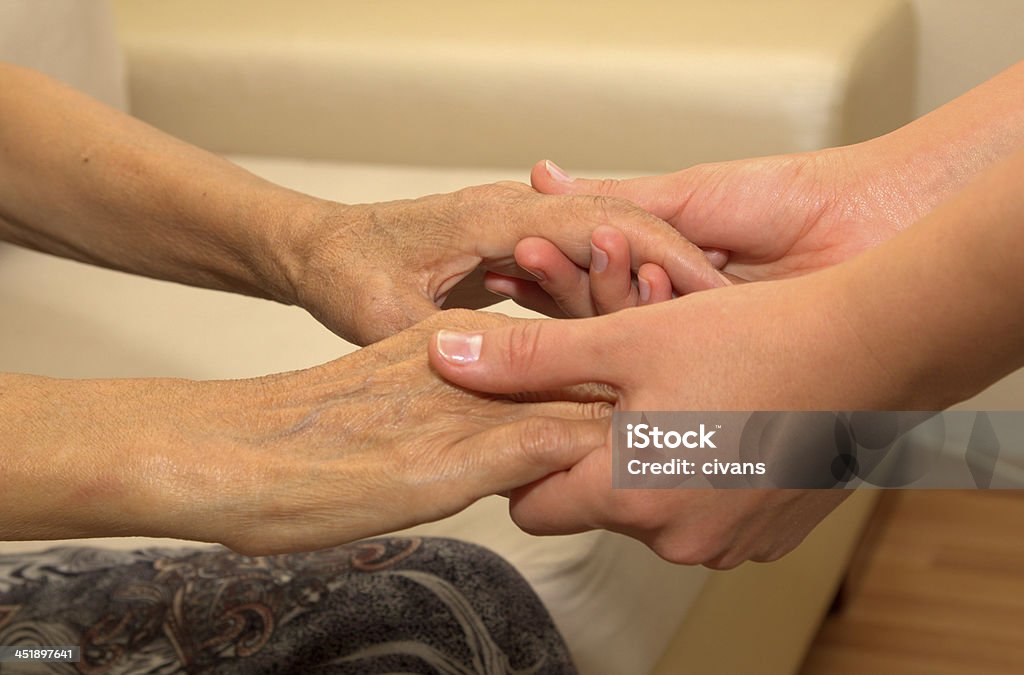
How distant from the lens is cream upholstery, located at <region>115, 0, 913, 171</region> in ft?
5.48

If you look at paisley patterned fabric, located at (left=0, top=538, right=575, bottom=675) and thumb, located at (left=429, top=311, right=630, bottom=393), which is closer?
thumb, located at (left=429, top=311, right=630, bottom=393)

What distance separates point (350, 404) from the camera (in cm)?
95

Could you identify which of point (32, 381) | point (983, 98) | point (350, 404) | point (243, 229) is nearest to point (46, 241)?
point (243, 229)

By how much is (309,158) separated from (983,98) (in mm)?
1153

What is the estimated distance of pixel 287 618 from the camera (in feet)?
3.57

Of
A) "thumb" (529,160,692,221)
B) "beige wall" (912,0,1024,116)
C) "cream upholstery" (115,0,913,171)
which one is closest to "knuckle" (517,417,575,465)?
"thumb" (529,160,692,221)

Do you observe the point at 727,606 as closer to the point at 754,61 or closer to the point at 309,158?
the point at 754,61

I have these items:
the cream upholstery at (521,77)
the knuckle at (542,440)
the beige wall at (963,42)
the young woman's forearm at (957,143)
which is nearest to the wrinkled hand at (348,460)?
the knuckle at (542,440)

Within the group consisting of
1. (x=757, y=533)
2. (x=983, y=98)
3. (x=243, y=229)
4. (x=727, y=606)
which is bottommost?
(x=727, y=606)

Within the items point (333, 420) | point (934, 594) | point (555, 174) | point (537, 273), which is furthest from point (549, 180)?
point (934, 594)

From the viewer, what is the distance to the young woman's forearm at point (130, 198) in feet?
4.02

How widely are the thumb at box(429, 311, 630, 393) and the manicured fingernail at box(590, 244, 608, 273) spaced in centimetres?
15

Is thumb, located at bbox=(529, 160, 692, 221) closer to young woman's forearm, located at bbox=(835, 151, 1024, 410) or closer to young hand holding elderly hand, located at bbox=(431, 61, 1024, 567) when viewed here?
young hand holding elderly hand, located at bbox=(431, 61, 1024, 567)

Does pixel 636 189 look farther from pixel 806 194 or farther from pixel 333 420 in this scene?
pixel 333 420
